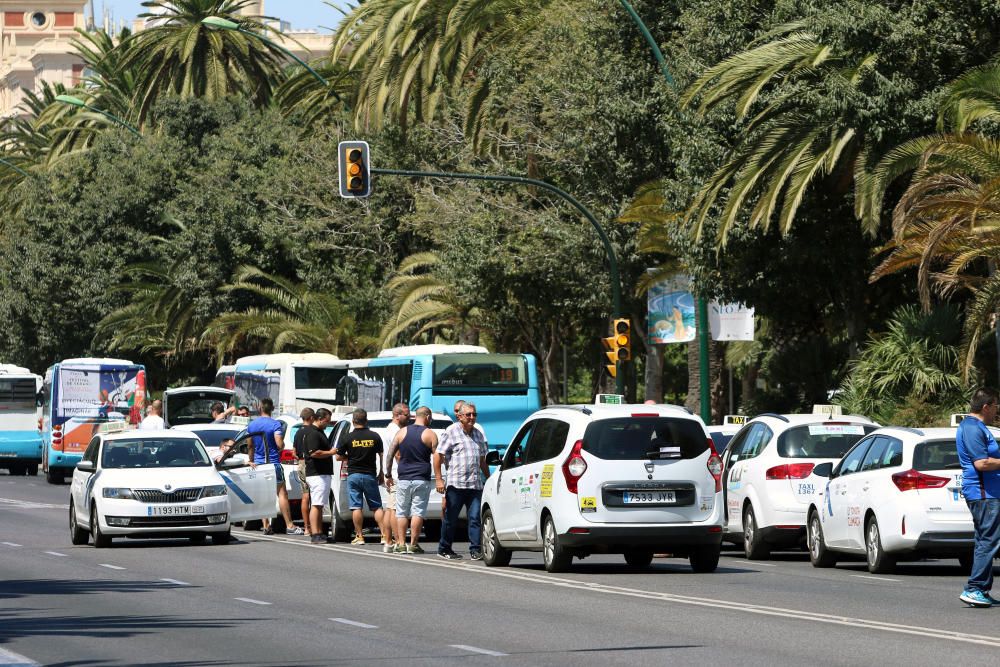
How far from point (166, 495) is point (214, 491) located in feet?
2.09

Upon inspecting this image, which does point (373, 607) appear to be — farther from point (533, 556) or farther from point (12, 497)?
point (12, 497)

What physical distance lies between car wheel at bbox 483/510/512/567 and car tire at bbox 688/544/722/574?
2.10 meters

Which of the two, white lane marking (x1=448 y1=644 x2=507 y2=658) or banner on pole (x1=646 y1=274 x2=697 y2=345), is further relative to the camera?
banner on pole (x1=646 y1=274 x2=697 y2=345)

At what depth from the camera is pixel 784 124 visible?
98.2ft

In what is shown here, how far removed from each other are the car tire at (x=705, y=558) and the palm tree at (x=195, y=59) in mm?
47888

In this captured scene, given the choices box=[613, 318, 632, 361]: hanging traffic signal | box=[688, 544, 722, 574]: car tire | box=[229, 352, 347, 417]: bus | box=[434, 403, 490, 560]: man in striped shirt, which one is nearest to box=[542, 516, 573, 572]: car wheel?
box=[688, 544, 722, 574]: car tire

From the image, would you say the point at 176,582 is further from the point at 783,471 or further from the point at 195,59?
the point at 195,59

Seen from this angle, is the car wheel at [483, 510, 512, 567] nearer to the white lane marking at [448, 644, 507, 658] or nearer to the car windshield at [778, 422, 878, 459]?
the car windshield at [778, 422, 878, 459]

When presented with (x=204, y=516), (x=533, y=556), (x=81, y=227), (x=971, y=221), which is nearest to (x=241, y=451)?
(x=204, y=516)

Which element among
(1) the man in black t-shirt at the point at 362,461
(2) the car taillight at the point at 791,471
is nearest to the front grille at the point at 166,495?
(1) the man in black t-shirt at the point at 362,461

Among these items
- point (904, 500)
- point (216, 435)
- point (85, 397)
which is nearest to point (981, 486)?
point (904, 500)

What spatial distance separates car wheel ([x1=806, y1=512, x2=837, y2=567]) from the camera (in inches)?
814

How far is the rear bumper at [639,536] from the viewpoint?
18.5 m

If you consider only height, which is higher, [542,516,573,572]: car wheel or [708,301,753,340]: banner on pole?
[708,301,753,340]: banner on pole
